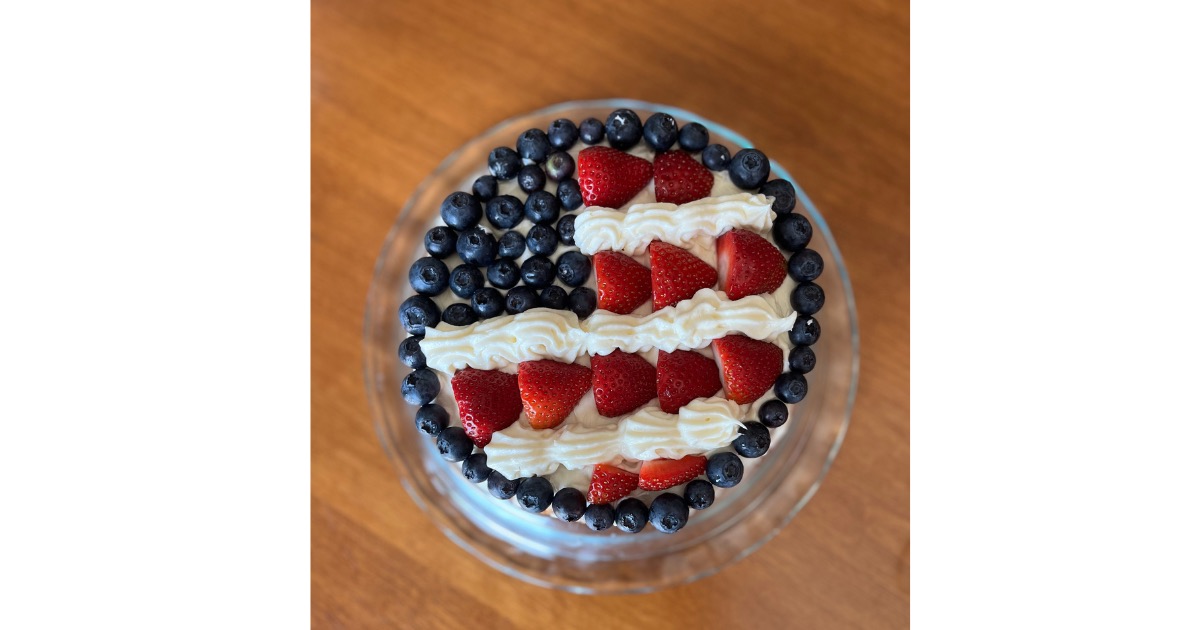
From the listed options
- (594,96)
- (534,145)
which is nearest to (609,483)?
(534,145)

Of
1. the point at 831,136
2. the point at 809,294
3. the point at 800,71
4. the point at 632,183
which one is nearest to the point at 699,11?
the point at 800,71

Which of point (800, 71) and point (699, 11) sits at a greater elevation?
point (699, 11)

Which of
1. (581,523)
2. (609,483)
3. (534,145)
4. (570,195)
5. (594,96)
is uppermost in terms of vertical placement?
(594,96)

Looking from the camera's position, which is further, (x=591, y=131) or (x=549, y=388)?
(x=591, y=131)

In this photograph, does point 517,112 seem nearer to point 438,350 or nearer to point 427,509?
point 438,350

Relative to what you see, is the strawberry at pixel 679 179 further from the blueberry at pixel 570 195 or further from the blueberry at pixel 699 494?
the blueberry at pixel 699 494

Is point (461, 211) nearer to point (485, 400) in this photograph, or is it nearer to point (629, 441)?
point (485, 400)

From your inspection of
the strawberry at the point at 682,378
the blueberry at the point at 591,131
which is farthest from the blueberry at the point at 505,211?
the strawberry at the point at 682,378
